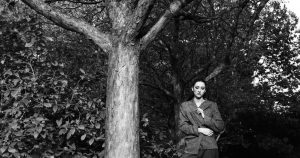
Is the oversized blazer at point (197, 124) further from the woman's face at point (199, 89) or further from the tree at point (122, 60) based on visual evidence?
the tree at point (122, 60)

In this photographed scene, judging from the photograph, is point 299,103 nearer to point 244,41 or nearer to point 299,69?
point 299,69

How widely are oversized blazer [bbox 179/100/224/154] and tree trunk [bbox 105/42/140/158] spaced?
0.73 meters

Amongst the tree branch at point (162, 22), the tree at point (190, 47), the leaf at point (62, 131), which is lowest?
the leaf at point (62, 131)

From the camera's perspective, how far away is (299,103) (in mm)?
21391

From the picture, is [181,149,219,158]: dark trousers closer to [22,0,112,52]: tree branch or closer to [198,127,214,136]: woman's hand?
[198,127,214,136]: woman's hand

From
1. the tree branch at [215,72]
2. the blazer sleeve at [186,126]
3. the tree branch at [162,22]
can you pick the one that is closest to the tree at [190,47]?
the tree branch at [215,72]

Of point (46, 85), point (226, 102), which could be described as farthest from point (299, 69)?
point (46, 85)

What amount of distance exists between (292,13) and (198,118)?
2025 cm

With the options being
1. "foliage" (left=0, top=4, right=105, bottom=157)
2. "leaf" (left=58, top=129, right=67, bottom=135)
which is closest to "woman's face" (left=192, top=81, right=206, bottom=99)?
"foliage" (left=0, top=4, right=105, bottom=157)

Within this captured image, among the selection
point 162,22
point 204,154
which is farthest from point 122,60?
point 204,154

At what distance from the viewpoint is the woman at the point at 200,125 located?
16.4 ft

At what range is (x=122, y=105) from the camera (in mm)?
4895

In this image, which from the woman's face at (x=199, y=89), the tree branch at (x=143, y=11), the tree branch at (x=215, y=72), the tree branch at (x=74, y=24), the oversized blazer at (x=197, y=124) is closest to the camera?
the tree branch at (x=143, y=11)

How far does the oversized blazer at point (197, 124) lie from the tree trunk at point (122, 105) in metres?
0.73
